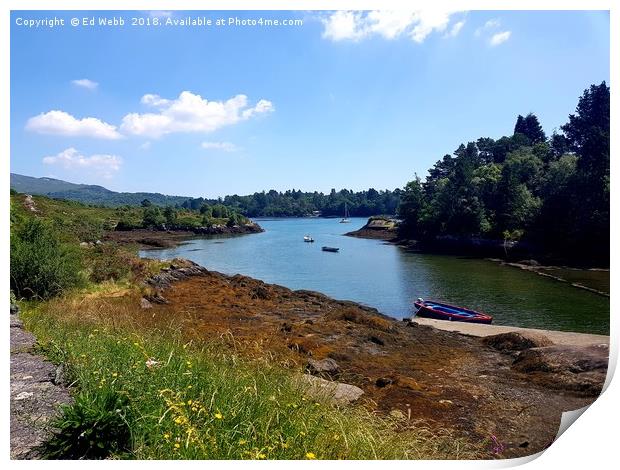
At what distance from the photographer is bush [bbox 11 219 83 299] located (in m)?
8.12

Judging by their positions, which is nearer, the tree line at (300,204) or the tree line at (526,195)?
the tree line at (526,195)

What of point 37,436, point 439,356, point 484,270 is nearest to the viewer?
point 37,436

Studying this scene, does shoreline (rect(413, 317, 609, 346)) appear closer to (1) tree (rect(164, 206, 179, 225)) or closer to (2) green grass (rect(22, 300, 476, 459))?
(2) green grass (rect(22, 300, 476, 459))

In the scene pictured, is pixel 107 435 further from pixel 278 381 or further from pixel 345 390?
pixel 345 390

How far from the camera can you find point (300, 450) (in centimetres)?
347

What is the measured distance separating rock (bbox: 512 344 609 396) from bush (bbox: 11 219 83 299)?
907cm

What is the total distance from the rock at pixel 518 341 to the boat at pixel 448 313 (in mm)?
3039

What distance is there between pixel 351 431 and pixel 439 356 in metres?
8.03

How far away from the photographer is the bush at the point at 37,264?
320 inches

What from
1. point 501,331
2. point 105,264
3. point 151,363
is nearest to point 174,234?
point 105,264

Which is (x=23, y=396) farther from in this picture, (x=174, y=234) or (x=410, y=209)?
(x=174, y=234)

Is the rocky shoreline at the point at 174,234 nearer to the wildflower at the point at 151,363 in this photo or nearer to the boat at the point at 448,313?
the boat at the point at 448,313

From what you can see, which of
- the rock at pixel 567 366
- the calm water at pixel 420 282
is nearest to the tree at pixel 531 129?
the calm water at pixel 420 282
